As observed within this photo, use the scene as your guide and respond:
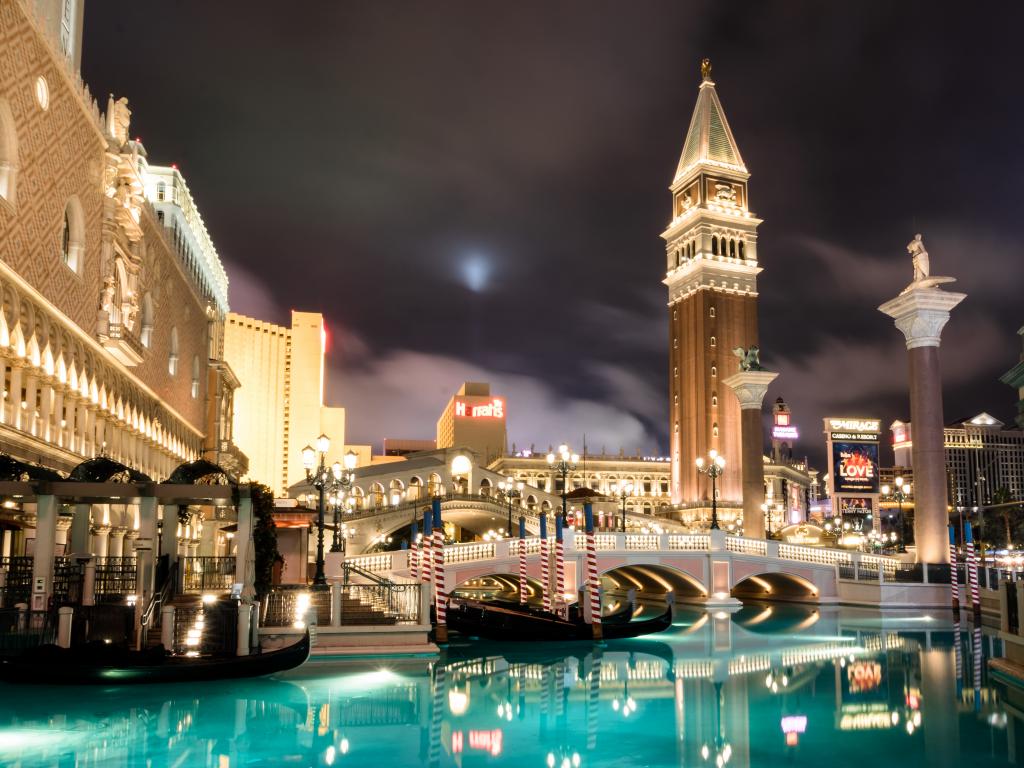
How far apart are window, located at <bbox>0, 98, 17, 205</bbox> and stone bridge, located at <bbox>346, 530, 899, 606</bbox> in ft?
49.5

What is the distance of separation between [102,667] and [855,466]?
6493 centimetres

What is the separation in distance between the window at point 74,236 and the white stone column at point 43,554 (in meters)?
12.4

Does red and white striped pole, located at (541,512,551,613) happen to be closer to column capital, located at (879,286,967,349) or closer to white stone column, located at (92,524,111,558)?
white stone column, located at (92,524,111,558)

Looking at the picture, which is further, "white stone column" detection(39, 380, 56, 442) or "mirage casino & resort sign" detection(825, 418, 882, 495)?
"mirage casino & resort sign" detection(825, 418, 882, 495)

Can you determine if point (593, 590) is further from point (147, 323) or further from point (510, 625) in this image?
point (147, 323)

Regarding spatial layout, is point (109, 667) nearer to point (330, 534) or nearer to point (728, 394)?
point (330, 534)

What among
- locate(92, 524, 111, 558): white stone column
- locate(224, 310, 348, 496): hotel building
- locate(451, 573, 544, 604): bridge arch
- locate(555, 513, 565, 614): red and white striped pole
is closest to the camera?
locate(92, 524, 111, 558): white stone column

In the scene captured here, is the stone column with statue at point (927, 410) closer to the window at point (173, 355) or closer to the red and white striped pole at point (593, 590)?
the red and white striped pole at point (593, 590)

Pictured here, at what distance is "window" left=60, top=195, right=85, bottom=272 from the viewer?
97.2 feet

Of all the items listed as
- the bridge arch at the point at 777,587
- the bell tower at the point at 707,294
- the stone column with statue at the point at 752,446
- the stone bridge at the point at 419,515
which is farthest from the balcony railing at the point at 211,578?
the bell tower at the point at 707,294

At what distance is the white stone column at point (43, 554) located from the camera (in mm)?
18328

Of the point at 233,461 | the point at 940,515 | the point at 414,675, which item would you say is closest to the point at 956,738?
the point at 414,675

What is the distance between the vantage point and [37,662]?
16.7 metres

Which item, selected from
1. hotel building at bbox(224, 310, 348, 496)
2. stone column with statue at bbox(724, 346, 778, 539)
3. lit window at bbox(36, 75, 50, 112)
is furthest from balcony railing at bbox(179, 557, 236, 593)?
hotel building at bbox(224, 310, 348, 496)
